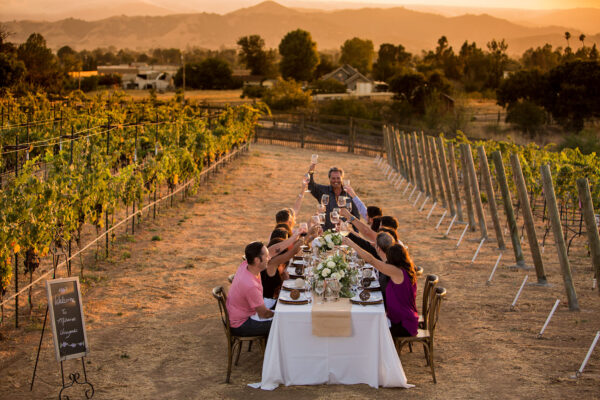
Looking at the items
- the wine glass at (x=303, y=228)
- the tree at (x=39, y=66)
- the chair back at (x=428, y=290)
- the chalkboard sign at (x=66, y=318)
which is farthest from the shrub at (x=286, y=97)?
the chalkboard sign at (x=66, y=318)

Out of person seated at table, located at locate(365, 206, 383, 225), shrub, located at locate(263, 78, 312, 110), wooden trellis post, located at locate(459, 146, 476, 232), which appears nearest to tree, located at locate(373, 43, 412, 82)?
shrub, located at locate(263, 78, 312, 110)

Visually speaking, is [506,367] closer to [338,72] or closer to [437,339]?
[437,339]

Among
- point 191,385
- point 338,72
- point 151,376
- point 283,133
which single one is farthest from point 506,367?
point 338,72

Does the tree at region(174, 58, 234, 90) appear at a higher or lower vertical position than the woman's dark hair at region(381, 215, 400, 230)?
higher

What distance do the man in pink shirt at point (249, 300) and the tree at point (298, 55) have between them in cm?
6210

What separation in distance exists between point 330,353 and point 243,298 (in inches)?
31.6

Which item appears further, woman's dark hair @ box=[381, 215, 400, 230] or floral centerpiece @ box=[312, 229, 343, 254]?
woman's dark hair @ box=[381, 215, 400, 230]

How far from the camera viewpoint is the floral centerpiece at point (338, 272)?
4.91 m

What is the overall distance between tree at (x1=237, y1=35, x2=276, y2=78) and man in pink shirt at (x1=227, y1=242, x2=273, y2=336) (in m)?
73.8

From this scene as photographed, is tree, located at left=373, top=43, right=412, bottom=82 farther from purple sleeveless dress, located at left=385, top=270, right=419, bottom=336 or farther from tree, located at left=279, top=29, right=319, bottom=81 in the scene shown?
purple sleeveless dress, located at left=385, top=270, right=419, bottom=336

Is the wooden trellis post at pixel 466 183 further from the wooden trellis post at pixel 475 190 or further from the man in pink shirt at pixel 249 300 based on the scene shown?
the man in pink shirt at pixel 249 300

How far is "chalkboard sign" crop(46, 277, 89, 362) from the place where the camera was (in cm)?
479

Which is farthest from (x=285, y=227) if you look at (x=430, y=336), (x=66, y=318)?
(x=66, y=318)

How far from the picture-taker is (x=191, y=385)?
511cm
